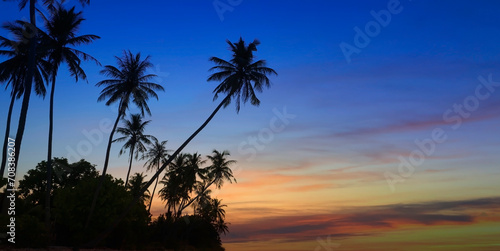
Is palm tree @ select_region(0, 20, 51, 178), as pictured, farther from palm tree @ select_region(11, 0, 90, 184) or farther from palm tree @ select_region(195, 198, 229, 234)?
palm tree @ select_region(195, 198, 229, 234)

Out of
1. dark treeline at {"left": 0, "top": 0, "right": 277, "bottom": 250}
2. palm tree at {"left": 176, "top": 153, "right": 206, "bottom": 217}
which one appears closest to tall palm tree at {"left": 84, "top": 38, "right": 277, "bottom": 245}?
dark treeline at {"left": 0, "top": 0, "right": 277, "bottom": 250}

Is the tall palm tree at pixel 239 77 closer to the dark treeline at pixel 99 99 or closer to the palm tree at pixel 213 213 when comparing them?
the dark treeline at pixel 99 99

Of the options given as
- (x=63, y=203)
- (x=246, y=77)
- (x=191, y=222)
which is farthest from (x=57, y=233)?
(x=191, y=222)

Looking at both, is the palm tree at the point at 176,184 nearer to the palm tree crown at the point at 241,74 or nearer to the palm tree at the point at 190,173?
the palm tree at the point at 190,173

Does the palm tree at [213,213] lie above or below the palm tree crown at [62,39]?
below

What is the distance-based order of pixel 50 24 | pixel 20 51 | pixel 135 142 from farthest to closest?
pixel 135 142
pixel 20 51
pixel 50 24

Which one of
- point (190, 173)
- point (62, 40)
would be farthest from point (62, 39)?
point (190, 173)

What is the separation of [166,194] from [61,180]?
14681 millimetres

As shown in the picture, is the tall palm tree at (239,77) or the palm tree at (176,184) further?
the palm tree at (176,184)

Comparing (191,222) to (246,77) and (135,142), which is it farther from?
(246,77)

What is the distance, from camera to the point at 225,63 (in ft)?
122

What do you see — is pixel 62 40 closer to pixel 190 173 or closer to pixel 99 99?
pixel 99 99

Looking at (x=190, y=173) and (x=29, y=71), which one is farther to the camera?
(x=190, y=173)

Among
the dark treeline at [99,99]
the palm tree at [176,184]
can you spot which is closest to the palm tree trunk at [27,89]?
the dark treeline at [99,99]
